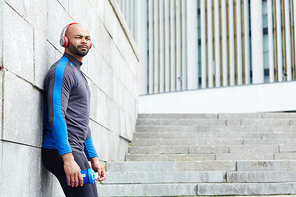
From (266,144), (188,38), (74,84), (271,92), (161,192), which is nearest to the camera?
(74,84)

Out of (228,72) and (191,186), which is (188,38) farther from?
(191,186)

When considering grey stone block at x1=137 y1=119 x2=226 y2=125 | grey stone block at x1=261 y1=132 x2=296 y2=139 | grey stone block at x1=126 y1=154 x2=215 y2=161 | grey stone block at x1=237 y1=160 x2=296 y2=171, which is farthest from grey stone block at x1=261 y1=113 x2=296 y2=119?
grey stone block at x1=237 y1=160 x2=296 y2=171

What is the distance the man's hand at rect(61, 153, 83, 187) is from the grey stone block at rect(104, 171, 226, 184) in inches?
120

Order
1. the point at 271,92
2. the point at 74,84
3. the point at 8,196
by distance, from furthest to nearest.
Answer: the point at 271,92 < the point at 74,84 < the point at 8,196

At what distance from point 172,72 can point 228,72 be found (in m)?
4.04

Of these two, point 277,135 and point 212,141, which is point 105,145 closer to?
point 212,141

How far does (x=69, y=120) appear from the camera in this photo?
9.93 ft

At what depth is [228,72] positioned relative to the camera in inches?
993

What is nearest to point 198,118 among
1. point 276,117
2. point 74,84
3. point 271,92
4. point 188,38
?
point 276,117

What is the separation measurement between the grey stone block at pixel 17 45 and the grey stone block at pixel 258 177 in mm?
3660

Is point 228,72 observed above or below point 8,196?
above

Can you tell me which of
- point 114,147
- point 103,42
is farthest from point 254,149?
point 103,42

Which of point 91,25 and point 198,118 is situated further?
point 198,118

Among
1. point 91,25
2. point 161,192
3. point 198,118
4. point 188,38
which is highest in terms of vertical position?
point 188,38
